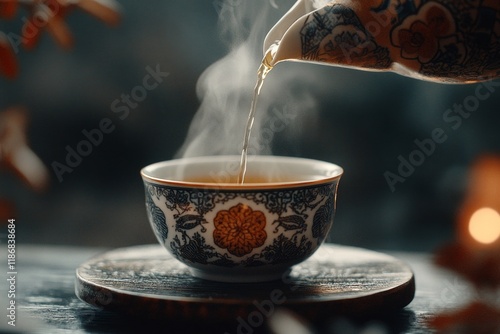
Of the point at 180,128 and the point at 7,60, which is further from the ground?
the point at 7,60

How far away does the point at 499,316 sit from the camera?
1.58 feet

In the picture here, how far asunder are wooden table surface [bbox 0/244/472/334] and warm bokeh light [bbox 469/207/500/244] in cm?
21

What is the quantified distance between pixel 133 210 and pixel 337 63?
1.69 metres

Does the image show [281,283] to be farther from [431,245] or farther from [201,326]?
[431,245]

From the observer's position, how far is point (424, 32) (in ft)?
3.02

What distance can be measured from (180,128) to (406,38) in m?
1.66

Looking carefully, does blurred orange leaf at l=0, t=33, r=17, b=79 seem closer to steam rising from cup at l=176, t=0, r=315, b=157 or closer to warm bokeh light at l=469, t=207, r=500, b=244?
warm bokeh light at l=469, t=207, r=500, b=244

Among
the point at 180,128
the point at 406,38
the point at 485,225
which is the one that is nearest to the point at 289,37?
the point at 406,38

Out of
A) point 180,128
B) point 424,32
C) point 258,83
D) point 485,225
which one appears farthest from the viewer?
point 180,128

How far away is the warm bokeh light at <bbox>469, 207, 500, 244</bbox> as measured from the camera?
22.1 inches

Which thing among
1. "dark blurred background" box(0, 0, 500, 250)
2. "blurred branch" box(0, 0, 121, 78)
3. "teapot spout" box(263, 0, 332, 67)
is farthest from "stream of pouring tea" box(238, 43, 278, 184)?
Answer: "dark blurred background" box(0, 0, 500, 250)

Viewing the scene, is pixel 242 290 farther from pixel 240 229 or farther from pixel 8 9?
pixel 8 9

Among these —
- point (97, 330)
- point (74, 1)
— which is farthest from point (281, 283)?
point (74, 1)

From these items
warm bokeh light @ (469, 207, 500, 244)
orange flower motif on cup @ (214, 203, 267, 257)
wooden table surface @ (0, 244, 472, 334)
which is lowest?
wooden table surface @ (0, 244, 472, 334)
